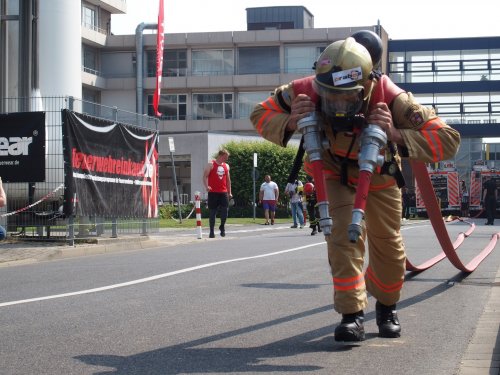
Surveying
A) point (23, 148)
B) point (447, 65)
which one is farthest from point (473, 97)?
point (23, 148)

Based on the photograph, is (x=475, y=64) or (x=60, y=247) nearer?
(x=60, y=247)

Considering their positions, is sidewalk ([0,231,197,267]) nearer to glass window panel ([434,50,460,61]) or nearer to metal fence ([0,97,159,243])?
metal fence ([0,97,159,243])

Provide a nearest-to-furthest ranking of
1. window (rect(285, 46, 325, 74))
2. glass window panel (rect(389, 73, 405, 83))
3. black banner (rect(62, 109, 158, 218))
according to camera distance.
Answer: black banner (rect(62, 109, 158, 218)) → window (rect(285, 46, 325, 74)) → glass window panel (rect(389, 73, 405, 83))

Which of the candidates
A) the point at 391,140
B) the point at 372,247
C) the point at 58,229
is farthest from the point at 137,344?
the point at 58,229

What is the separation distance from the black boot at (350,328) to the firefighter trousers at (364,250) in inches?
3.4

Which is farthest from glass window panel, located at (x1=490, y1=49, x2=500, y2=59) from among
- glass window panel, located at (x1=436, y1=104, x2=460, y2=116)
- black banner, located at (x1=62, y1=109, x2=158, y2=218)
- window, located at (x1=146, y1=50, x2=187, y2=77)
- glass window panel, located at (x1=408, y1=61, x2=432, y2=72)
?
black banner, located at (x1=62, y1=109, x2=158, y2=218)

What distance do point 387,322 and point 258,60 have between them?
61.8m

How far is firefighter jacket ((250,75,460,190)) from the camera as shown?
18.8ft

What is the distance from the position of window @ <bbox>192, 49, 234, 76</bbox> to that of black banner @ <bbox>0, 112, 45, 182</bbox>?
5150 cm

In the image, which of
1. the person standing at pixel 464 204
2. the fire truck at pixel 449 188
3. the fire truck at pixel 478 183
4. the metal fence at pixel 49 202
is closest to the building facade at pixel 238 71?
the fire truck at pixel 478 183

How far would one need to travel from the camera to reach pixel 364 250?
5918mm

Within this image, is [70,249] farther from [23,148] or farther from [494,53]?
[494,53]

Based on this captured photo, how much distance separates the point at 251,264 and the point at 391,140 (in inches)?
259

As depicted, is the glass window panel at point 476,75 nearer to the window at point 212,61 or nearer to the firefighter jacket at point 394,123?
the window at point 212,61
